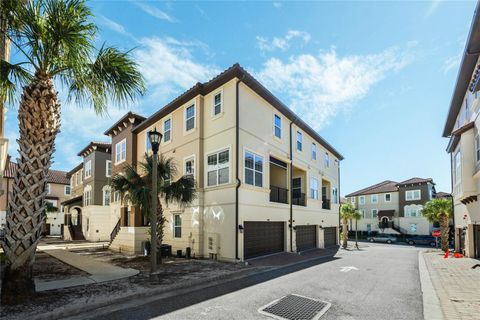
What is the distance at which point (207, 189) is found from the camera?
16422mm

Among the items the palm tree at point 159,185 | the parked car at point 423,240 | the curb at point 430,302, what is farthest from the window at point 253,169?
the parked car at point 423,240

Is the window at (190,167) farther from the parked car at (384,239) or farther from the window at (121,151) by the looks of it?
the parked car at (384,239)

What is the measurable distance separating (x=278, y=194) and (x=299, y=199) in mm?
3669

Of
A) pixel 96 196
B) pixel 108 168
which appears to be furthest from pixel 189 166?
pixel 96 196

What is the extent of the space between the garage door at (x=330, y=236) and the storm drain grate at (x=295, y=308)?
63.6 ft

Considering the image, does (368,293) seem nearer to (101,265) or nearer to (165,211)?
(101,265)

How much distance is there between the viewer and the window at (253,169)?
15820mm

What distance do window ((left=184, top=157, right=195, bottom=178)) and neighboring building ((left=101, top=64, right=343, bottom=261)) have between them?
6 centimetres

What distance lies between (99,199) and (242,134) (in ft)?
73.2

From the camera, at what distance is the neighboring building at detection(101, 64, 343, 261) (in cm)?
1516

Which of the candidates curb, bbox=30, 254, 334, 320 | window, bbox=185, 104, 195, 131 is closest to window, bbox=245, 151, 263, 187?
window, bbox=185, 104, 195, 131

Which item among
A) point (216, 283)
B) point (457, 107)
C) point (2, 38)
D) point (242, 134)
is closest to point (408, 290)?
point (216, 283)

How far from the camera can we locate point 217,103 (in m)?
16.5

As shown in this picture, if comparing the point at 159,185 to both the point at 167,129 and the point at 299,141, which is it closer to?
the point at 167,129
